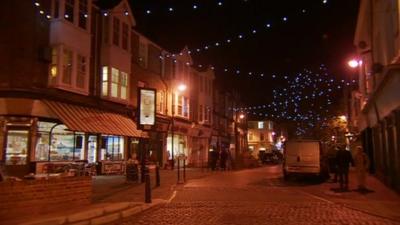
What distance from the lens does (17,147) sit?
22.3 m

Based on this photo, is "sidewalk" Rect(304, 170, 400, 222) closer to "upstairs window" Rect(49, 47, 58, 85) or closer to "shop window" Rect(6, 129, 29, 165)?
"shop window" Rect(6, 129, 29, 165)

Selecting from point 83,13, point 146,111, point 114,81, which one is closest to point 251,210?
point 146,111

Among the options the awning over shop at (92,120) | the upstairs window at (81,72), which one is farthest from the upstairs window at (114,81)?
the upstairs window at (81,72)

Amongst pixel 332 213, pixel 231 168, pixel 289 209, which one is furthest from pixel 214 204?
pixel 231 168

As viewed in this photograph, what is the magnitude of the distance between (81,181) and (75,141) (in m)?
13.0

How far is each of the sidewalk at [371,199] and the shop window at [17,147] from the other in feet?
42.1

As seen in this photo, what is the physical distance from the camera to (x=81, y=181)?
13828 millimetres

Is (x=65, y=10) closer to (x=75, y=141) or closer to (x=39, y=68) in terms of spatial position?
(x=39, y=68)

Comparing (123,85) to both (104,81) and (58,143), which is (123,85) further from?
(58,143)

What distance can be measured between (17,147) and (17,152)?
22 centimetres

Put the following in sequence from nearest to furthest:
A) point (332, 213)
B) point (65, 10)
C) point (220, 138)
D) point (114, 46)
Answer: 1. point (332, 213)
2. point (65, 10)
3. point (114, 46)
4. point (220, 138)

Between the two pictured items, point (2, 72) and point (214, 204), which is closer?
point (214, 204)

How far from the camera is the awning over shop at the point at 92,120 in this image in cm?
2342

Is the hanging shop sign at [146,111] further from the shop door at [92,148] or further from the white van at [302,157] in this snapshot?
the white van at [302,157]
